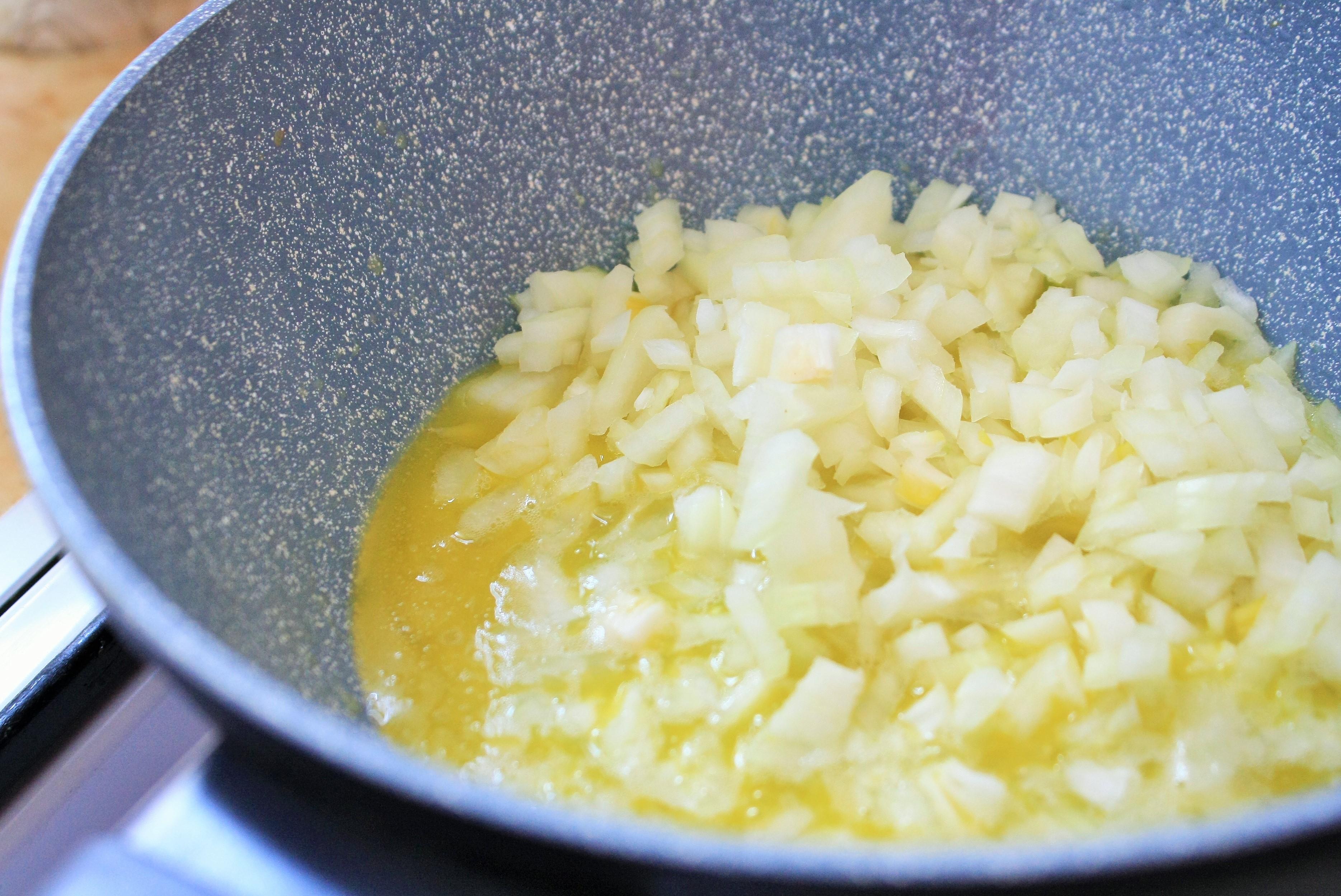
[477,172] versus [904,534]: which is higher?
[477,172]

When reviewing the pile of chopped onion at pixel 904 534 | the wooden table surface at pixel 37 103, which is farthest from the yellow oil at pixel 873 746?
the wooden table surface at pixel 37 103

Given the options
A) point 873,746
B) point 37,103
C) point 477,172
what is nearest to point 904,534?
point 873,746

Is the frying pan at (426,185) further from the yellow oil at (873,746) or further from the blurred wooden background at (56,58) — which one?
the blurred wooden background at (56,58)

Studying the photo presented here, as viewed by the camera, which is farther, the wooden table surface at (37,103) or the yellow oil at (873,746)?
the wooden table surface at (37,103)

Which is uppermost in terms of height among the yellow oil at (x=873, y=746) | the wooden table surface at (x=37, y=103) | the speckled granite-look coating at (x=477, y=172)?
the wooden table surface at (x=37, y=103)

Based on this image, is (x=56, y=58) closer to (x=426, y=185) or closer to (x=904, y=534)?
(x=426, y=185)

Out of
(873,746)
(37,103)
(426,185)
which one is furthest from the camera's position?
(37,103)

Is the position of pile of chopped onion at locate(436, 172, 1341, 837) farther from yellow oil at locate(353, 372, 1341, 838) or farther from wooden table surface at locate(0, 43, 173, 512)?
wooden table surface at locate(0, 43, 173, 512)
